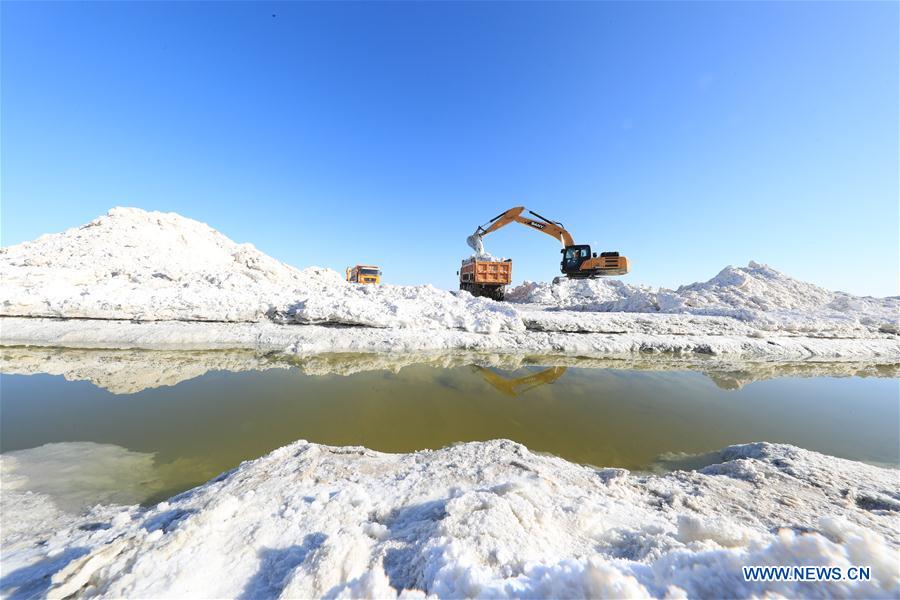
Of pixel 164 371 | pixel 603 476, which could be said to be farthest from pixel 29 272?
pixel 603 476

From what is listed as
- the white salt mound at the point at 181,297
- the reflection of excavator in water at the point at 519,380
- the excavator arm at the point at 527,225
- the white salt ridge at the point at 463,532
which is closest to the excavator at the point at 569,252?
the excavator arm at the point at 527,225

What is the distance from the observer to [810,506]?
2107mm

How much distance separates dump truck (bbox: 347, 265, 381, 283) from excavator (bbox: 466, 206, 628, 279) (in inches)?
286

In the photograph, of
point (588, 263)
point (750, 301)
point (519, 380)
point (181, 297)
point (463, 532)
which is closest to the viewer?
point (463, 532)

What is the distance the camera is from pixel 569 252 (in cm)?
1582

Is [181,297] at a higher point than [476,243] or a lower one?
lower

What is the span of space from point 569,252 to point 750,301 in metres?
9.14

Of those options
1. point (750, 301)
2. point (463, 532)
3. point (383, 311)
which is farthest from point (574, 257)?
point (463, 532)

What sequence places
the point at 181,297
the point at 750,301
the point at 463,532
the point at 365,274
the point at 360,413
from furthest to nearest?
1. the point at 365,274
2. the point at 750,301
3. the point at 181,297
4. the point at 360,413
5. the point at 463,532

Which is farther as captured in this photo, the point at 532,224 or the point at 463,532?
the point at 532,224

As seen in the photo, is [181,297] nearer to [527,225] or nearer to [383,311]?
[383,311]

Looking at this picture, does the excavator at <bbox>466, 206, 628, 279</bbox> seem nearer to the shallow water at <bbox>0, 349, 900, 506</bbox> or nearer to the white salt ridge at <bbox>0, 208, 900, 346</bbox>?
the white salt ridge at <bbox>0, 208, 900, 346</bbox>

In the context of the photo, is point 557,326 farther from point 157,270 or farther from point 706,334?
point 157,270

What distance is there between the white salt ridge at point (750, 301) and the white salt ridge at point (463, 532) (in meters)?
11.8
